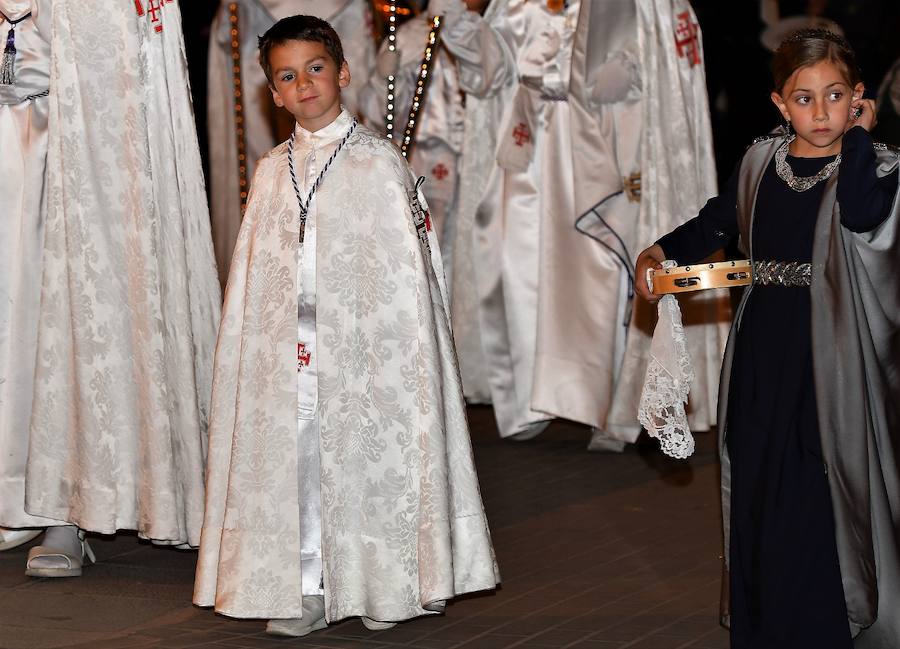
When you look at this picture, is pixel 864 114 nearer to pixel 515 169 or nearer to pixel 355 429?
pixel 355 429

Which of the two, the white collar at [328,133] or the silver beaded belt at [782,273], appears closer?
the silver beaded belt at [782,273]

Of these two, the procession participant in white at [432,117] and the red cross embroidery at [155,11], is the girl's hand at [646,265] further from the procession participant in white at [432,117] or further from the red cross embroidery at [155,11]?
the procession participant in white at [432,117]

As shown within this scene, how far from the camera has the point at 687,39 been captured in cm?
782

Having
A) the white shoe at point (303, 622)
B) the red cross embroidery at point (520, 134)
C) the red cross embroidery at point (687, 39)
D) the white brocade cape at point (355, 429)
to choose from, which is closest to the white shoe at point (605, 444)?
the red cross embroidery at point (520, 134)

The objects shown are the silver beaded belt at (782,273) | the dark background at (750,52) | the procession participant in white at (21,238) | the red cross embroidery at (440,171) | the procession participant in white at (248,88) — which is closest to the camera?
the silver beaded belt at (782,273)

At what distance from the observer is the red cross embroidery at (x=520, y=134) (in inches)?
319

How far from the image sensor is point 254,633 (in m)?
4.89

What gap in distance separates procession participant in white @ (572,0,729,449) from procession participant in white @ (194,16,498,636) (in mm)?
2953

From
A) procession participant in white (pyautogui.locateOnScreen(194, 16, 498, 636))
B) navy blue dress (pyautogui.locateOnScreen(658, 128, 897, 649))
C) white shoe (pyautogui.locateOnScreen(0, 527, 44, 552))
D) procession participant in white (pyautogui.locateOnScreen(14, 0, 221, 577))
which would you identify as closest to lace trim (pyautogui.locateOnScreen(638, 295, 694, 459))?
navy blue dress (pyautogui.locateOnScreen(658, 128, 897, 649))

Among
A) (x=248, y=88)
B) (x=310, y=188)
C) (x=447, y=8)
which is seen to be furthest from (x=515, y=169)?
(x=310, y=188)

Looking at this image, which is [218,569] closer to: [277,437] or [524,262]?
[277,437]

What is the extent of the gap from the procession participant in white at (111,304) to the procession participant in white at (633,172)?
8.73ft

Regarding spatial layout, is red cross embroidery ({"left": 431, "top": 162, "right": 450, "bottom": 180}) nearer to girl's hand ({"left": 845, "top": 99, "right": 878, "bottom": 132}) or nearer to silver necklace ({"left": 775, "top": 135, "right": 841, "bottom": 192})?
silver necklace ({"left": 775, "top": 135, "right": 841, "bottom": 192})

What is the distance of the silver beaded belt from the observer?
423 centimetres
